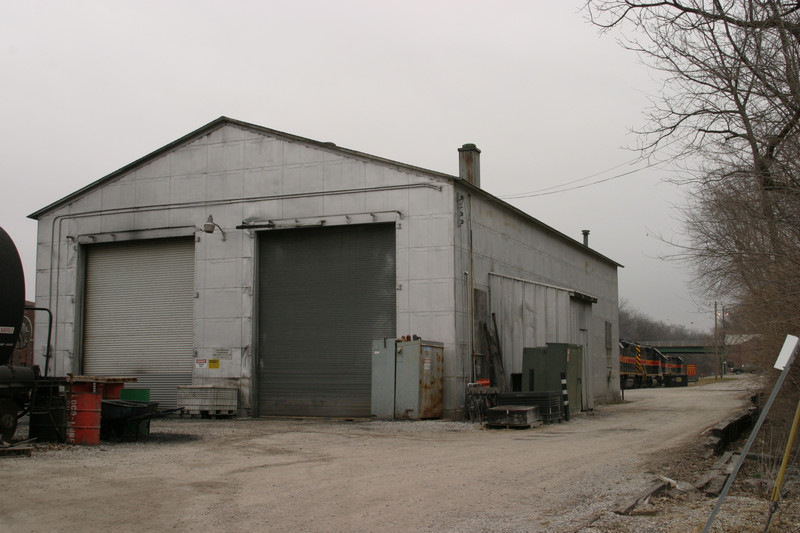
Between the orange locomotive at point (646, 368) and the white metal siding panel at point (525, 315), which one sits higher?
the white metal siding panel at point (525, 315)

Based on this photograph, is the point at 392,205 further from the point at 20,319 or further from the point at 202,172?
the point at 20,319

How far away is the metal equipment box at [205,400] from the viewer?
2314 centimetres

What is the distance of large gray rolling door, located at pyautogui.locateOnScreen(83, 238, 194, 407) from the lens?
25.5m

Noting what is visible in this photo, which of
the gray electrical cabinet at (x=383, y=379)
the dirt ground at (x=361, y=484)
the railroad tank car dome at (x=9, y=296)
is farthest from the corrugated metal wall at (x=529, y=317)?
the railroad tank car dome at (x=9, y=296)

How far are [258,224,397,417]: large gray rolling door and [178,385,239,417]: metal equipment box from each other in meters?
1.32

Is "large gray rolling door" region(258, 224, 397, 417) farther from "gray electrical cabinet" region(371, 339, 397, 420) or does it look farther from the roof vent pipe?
the roof vent pipe

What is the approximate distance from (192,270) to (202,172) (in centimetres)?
328

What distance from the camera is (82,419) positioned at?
14719 mm

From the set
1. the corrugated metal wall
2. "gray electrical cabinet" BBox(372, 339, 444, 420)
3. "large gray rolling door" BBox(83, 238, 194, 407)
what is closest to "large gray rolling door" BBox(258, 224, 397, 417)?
"gray electrical cabinet" BBox(372, 339, 444, 420)

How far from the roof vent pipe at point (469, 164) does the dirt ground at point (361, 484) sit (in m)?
12.8

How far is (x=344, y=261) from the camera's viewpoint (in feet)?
77.9

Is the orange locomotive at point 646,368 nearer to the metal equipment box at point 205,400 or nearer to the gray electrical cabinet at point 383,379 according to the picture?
the gray electrical cabinet at point 383,379

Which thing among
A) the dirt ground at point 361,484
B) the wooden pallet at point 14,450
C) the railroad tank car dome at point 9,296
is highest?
the railroad tank car dome at point 9,296

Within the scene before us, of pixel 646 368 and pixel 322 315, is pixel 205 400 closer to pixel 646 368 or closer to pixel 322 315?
pixel 322 315
